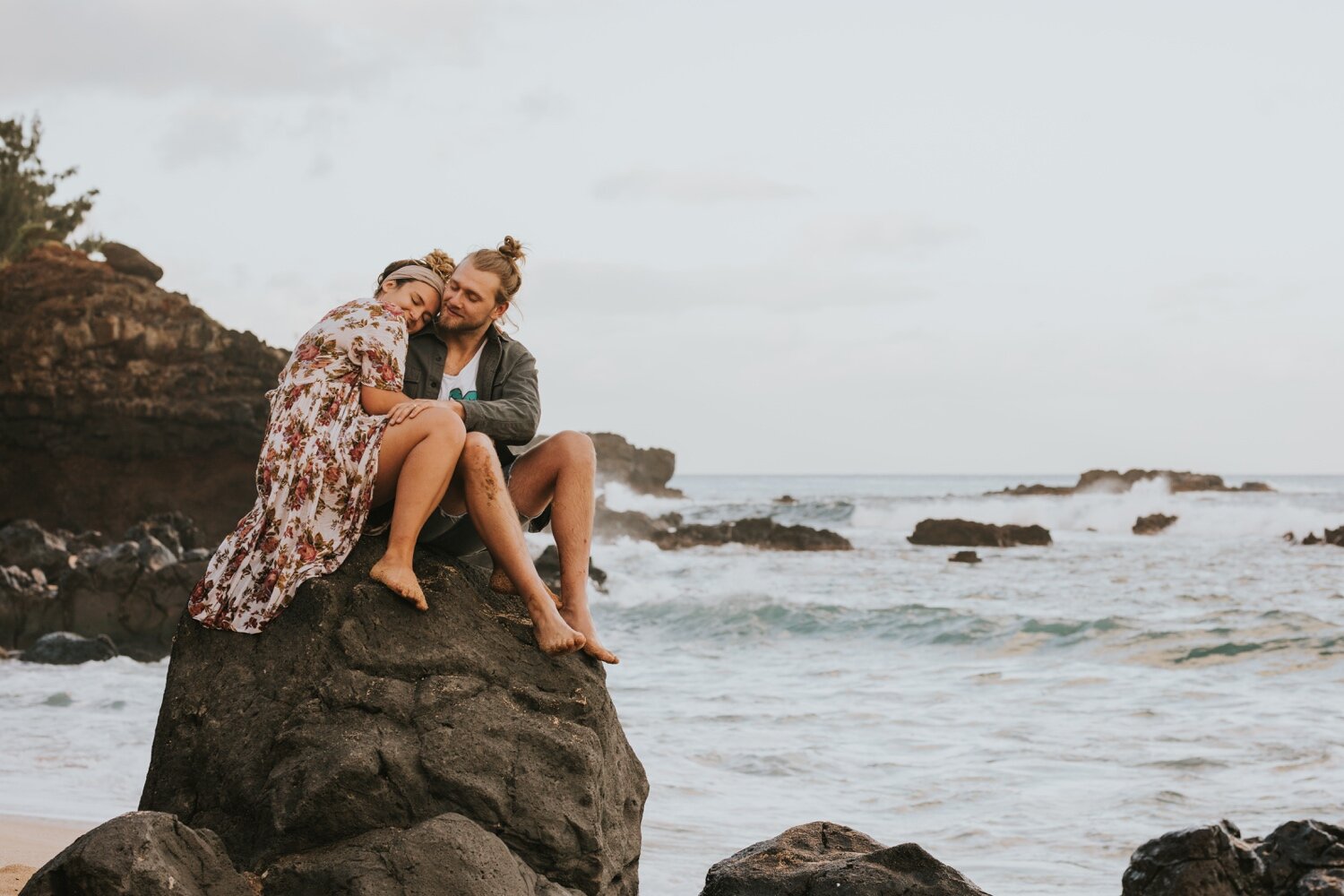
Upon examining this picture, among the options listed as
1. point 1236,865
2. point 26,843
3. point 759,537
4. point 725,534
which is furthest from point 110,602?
point 725,534

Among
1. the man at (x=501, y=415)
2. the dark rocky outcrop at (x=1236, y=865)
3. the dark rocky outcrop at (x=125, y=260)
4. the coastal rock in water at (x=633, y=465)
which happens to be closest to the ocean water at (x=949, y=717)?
the dark rocky outcrop at (x=1236, y=865)

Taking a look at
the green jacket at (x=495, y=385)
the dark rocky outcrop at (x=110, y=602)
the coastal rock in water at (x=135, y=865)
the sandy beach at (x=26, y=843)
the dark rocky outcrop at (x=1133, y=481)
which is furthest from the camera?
the dark rocky outcrop at (x=1133, y=481)

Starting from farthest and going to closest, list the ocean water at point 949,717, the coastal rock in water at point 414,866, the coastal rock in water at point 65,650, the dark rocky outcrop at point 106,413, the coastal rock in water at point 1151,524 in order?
1. the coastal rock in water at point 1151,524
2. the dark rocky outcrop at point 106,413
3. the coastal rock in water at point 65,650
4. the ocean water at point 949,717
5. the coastal rock in water at point 414,866

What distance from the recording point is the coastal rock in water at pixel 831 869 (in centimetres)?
439

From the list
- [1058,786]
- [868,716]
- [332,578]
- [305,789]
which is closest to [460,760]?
[305,789]

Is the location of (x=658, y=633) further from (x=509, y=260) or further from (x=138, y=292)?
(x=509, y=260)

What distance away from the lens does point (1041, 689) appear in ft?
41.7

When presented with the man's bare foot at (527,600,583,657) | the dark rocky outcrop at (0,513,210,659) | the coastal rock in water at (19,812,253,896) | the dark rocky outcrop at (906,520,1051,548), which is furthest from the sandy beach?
the dark rocky outcrop at (906,520,1051,548)

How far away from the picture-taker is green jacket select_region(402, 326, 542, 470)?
15.4 feet

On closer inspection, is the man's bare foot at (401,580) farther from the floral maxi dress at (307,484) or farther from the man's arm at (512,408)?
the man's arm at (512,408)

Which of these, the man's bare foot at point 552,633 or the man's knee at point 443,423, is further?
the man's bare foot at point 552,633

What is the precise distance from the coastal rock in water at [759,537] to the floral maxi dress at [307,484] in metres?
28.3

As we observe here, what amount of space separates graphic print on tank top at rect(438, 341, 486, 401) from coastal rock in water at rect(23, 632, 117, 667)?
29.7ft

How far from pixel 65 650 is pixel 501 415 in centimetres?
954
